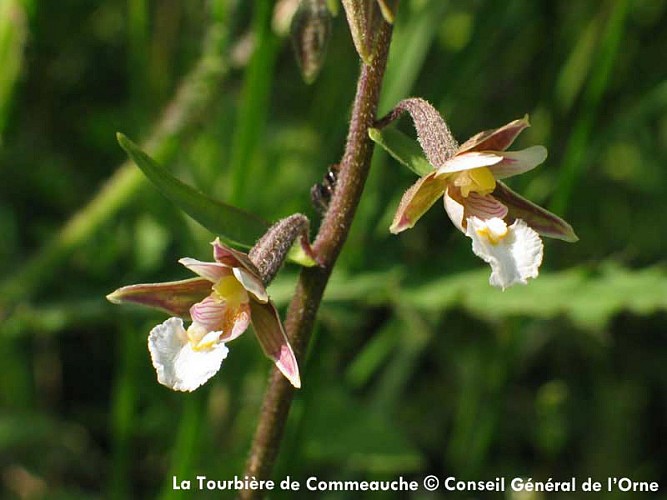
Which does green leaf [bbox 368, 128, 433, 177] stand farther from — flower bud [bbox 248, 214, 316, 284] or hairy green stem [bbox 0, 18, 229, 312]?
hairy green stem [bbox 0, 18, 229, 312]

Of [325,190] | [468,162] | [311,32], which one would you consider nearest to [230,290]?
[325,190]

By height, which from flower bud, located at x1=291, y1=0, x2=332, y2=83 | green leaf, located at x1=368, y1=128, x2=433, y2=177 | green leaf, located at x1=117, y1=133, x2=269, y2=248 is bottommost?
green leaf, located at x1=117, y1=133, x2=269, y2=248

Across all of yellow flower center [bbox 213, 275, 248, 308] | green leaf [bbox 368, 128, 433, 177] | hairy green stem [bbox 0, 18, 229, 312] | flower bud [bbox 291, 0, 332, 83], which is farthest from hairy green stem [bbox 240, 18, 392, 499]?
hairy green stem [bbox 0, 18, 229, 312]

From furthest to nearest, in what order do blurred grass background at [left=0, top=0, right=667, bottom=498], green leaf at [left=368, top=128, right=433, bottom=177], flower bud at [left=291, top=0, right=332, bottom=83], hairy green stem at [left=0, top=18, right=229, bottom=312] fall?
hairy green stem at [left=0, top=18, right=229, bottom=312], blurred grass background at [left=0, top=0, right=667, bottom=498], flower bud at [left=291, top=0, right=332, bottom=83], green leaf at [left=368, top=128, right=433, bottom=177]

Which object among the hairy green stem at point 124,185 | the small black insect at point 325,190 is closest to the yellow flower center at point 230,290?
the small black insect at point 325,190

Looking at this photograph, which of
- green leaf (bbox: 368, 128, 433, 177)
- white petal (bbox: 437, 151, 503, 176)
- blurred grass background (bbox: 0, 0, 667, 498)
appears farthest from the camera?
blurred grass background (bbox: 0, 0, 667, 498)

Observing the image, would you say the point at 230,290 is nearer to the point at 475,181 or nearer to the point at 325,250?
the point at 325,250

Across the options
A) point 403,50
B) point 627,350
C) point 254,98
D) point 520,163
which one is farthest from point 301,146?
point 520,163
